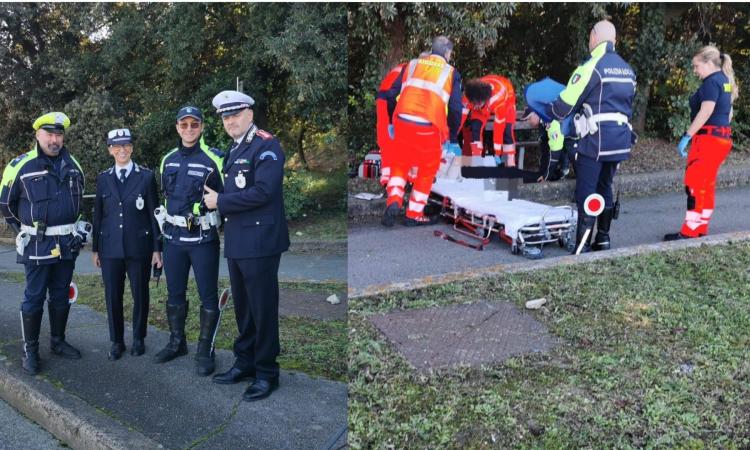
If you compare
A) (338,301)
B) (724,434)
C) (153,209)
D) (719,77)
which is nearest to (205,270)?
(153,209)

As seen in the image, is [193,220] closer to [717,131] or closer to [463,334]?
[463,334]

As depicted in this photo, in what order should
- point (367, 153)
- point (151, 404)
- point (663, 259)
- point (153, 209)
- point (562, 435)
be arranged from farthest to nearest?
point (367, 153)
point (663, 259)
point (153, 209)
point (151, 404)
point (562, 435)

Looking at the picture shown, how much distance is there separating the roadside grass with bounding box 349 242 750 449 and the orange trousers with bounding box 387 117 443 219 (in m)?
1.84

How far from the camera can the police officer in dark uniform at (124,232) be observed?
4.13 metres

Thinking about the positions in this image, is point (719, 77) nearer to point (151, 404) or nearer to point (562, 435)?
point (562, 435)

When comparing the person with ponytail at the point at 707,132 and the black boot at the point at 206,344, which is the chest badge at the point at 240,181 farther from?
the person with ponytail at the point at 707,132

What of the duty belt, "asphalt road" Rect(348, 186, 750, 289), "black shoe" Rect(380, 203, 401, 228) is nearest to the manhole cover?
"asphalt road" Rect(348, 186, 750, 289)

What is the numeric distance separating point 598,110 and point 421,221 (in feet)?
6.42

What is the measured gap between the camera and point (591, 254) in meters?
5.16

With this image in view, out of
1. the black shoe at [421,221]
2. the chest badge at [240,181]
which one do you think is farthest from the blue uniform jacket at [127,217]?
the black shoe at [421,221]

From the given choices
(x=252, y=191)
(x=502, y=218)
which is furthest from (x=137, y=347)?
(x=502, y=218)

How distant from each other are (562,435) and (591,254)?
270 centimetres

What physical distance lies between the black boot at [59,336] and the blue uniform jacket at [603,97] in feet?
13.0

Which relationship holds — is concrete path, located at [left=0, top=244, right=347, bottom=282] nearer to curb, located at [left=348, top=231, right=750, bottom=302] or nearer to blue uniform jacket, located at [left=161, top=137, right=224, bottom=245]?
curb, located at [left=348, top=231, right=750, bottom=302]
